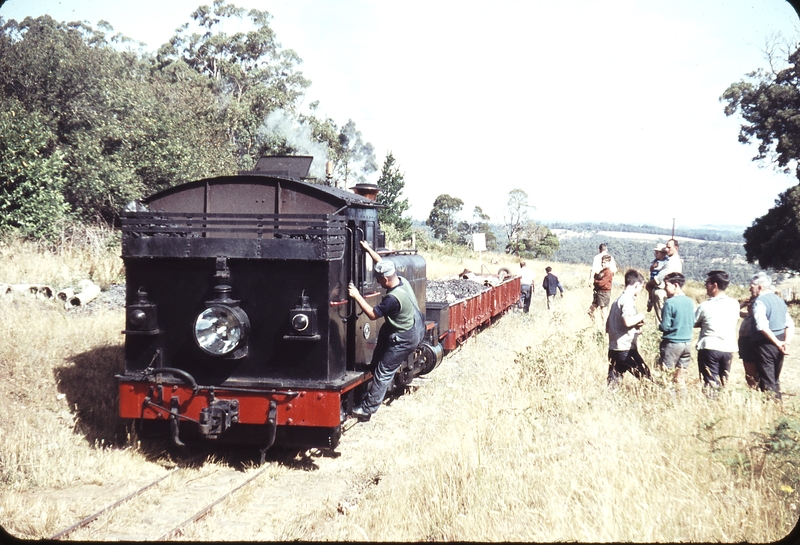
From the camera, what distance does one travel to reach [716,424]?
19.0 ft

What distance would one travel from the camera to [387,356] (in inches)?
277

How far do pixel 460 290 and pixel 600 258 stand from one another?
3674 millimetres

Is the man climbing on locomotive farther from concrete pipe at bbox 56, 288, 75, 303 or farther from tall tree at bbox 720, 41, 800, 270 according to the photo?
tall tree at bbox 720, 41, 800, 270

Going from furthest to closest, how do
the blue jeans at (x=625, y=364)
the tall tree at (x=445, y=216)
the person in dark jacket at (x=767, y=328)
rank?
the tall tree at (x=445, y=216) < the blue jeans at (x=625, y=364) < the person in dark jacket at (x=767, y=328)

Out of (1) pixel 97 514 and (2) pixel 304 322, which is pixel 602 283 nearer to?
(2) pixel 304 322

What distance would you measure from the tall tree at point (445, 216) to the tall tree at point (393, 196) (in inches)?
977

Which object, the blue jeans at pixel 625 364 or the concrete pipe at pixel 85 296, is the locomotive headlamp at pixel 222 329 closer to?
the blue jeans at pixel 625 364

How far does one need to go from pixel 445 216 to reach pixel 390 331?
7032 centimetres

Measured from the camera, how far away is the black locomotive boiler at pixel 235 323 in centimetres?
607

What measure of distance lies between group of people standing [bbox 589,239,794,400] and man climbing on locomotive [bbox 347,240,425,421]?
2.70 m

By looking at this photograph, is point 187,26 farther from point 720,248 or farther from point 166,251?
point 720,248

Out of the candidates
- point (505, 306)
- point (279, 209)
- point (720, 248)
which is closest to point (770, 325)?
point (279, 209)

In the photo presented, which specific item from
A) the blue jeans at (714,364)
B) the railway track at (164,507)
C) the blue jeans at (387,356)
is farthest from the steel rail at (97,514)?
the blue jeans at (714,364)

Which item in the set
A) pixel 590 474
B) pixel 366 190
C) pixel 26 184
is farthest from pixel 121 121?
pixel 590 474
